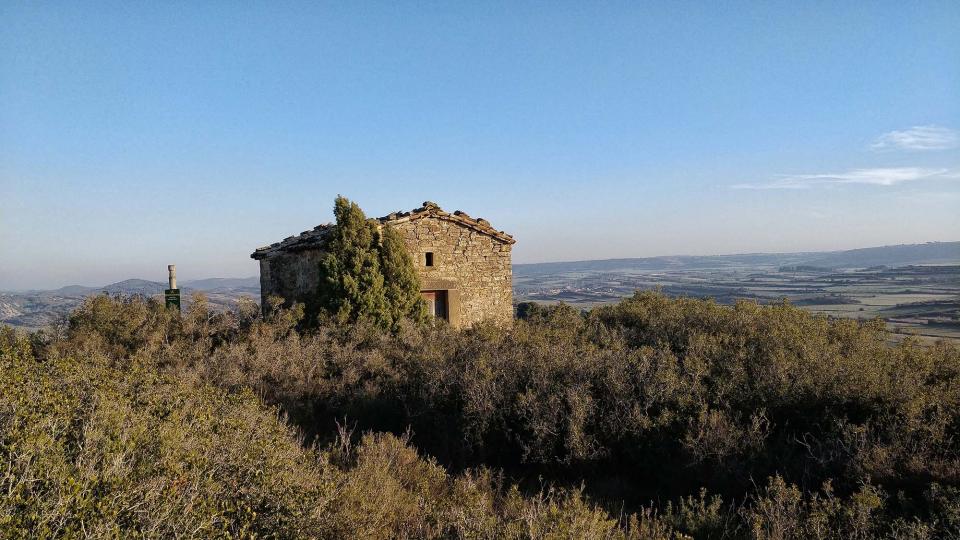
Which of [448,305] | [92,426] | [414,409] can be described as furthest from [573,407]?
[448,305]

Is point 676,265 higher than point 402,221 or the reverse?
the reverse

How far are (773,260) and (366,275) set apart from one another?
10220cm

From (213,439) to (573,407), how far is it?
3.70m

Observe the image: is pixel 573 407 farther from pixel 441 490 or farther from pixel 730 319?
pixel 730 319

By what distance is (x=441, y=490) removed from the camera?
16.9ft

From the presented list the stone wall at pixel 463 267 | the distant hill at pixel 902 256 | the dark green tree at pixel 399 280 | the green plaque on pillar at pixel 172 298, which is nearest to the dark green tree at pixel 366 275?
the dark green tree at pixel 399 280

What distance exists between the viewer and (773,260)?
97.2 meters

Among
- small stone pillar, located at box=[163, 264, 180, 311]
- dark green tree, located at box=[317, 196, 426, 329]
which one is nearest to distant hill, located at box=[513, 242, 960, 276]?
dark green tree, located at box=[317, 196, 426, 329]

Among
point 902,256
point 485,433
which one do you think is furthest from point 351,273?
point 902,256

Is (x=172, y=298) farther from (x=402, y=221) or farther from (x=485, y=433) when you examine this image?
(x=485, y=433)

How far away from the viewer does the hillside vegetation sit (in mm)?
3283

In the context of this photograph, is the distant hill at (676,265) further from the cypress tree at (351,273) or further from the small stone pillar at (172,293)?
the cypress tree at (351,273)

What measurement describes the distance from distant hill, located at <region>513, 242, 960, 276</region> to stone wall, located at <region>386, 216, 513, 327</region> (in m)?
64.6

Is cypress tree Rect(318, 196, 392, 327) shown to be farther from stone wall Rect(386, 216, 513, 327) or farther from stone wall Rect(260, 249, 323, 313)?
stone wall Rect(386, 216, 513, 327)
